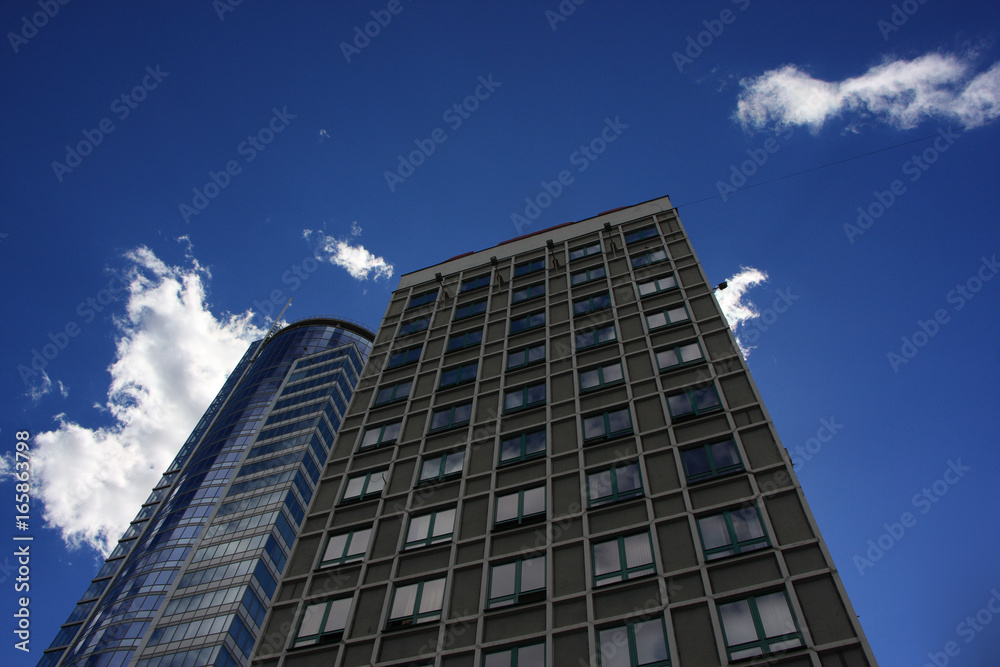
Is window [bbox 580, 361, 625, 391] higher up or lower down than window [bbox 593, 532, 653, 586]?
higher up

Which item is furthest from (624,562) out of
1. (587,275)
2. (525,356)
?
(587,275)

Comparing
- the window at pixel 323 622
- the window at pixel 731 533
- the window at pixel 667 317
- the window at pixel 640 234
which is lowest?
the window at pixel 323 622

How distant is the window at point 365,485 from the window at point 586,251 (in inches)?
744

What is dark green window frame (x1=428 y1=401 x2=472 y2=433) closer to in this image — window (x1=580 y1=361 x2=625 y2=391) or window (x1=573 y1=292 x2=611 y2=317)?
window (x1=580 y1=361 x2=625 y2=391)

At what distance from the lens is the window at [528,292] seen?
39.5m

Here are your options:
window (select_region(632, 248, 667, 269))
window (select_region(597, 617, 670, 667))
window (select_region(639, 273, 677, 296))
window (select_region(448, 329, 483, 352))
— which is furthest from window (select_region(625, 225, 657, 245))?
window (select_region(597, 617, 670, 667))

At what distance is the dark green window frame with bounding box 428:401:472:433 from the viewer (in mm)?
30925

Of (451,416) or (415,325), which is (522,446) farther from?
(415,325)

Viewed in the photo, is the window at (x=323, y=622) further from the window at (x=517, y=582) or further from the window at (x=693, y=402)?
the window at (x=693, y=402)

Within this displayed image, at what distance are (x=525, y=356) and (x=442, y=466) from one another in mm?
7852

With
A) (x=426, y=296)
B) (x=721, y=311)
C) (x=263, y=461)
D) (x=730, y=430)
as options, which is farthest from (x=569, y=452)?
(x=263, y=461)

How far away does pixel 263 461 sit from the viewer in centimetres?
8888

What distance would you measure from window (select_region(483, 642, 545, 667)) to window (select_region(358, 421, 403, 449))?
13.0m

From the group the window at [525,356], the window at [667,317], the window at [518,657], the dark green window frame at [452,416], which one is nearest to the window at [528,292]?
the window at [525,356]
